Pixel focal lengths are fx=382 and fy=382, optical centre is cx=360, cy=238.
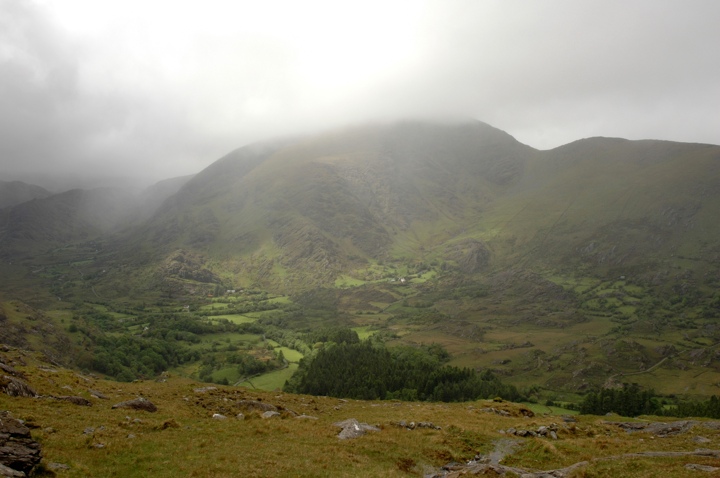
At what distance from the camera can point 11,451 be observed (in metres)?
18.8

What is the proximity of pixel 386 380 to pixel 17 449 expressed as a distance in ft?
267

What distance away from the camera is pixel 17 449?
1911cm

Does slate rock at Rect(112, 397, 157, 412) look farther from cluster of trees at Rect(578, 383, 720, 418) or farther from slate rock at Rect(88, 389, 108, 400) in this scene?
cluster of trees at Rect(578, 383, 720, 418)

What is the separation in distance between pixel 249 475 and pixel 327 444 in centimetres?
892

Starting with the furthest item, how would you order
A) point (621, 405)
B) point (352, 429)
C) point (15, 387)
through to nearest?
point (621, 405) → point (15, 387) → point (352, 429)

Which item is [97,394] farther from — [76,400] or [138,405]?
[138,405]

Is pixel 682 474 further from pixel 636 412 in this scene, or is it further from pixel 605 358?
pixel 605 358

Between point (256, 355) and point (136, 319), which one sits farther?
point (136, 319)

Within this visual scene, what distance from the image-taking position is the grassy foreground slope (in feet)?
77.5

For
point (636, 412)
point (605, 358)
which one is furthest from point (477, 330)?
point (636, 412)

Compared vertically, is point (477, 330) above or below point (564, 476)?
below

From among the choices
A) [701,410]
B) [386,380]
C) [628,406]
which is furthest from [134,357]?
[701,410]

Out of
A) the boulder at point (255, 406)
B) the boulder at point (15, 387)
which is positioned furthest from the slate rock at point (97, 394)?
the boulder at point (255, 406)

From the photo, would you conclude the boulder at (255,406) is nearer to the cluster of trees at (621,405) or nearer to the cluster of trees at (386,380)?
the cluster of trees at (386,380)
